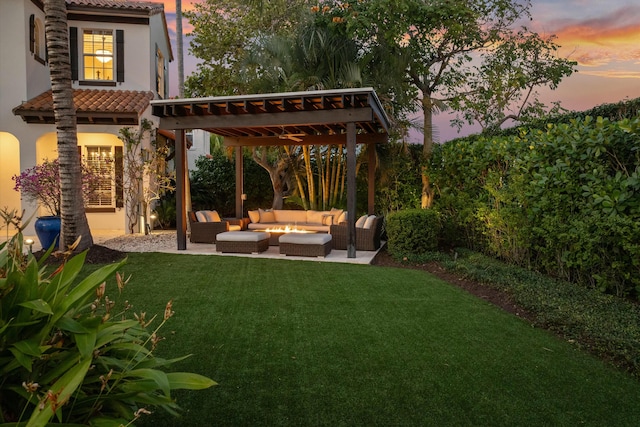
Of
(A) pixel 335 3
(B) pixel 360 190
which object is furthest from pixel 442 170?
(A) pixel 335 3

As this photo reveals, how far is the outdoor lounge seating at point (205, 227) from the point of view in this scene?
37.6 feet

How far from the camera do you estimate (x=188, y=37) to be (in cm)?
1653

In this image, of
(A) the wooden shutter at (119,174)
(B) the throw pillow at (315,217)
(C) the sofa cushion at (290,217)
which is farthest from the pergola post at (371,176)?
(A) the wooden shutter at (119,174)

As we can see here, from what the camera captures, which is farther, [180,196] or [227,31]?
[227,31]

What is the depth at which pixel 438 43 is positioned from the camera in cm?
1430

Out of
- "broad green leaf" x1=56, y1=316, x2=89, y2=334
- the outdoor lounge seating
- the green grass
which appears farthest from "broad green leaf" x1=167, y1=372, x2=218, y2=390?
the outdoor lounge seating

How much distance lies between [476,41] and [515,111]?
272 centimetres

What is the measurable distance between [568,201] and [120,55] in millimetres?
13637

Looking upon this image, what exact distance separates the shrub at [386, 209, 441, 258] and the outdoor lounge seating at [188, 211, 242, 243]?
4349 mm

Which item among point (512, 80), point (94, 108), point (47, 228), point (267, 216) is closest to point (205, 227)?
point (267, 216)

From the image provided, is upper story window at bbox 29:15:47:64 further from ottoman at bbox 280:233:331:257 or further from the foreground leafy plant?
the foreground leafy plant

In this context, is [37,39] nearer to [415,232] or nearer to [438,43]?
[438,43]

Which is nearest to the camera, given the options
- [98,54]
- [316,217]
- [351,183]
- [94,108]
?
[351,183]

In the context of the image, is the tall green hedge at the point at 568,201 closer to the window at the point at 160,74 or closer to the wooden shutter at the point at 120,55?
the wooden shutter at the point at 120,55
